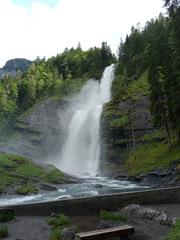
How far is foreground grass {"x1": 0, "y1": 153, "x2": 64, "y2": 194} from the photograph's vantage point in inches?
1449

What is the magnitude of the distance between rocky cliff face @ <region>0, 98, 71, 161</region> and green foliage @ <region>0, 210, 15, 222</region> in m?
52.1

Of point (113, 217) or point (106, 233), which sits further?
point (113, 217)

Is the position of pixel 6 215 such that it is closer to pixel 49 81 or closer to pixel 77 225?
pixel 77 225

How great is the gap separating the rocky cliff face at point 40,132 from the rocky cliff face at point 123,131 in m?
12.8

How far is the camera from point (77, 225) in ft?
49.3

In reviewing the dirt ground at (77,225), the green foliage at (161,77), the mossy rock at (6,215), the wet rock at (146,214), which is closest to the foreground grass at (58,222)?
the dirt ground at (77,225)

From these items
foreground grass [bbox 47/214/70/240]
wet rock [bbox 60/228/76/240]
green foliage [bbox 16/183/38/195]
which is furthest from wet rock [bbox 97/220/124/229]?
green foliage [bbox 16/183/38/195]

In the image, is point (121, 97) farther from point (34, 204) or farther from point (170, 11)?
point (34, 204)

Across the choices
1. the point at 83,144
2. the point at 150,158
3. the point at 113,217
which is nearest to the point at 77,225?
the point at 113,217

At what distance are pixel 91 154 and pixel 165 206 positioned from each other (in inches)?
1675

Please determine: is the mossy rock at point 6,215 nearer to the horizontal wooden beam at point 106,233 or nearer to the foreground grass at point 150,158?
the horizontal wooden beam at point 106,233

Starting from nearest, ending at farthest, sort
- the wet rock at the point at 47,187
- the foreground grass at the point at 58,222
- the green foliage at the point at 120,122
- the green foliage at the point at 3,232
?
the green foliage at the point at 3,232
the foreground grass at the point at 58,222
the wet rock at the point at 47,187
the green foliage at the point at 120,122

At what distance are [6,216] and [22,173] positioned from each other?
84.5ft

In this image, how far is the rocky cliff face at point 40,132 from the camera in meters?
71.1
